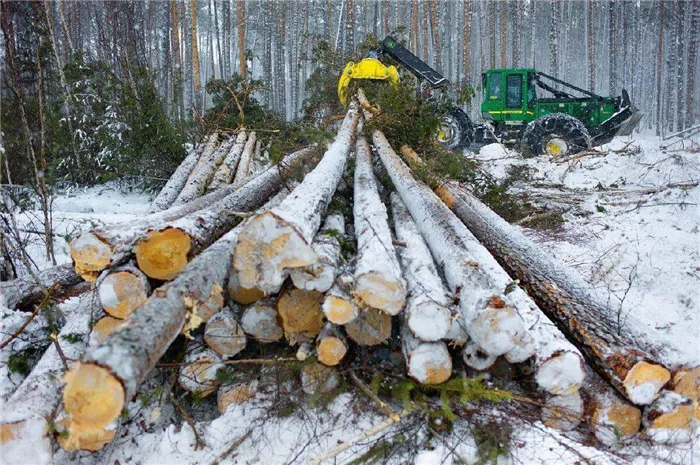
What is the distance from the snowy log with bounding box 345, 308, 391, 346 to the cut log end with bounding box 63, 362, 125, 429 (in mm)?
1509

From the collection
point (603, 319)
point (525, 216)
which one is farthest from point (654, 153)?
point (603, 319)

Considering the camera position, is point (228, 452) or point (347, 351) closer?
point (228, 452)

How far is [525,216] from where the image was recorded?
7.07 m

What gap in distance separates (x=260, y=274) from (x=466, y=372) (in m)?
1.45

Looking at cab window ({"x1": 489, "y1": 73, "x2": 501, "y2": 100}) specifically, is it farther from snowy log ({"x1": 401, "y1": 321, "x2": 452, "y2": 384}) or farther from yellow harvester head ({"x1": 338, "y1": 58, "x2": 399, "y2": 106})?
snowy log ({"x1": 401, "y1": 321, "x2": 452, "y2": 384})

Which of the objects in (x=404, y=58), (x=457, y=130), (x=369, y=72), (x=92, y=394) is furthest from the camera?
(x=457, y=130)

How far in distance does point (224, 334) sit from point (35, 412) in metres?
1.11

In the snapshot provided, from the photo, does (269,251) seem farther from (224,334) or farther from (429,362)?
(429,362)

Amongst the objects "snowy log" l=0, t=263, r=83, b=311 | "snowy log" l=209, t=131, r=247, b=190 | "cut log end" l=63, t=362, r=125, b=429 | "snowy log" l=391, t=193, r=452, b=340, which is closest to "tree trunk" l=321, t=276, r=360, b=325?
"snowy log" l=391, t=193, r=452, b=340

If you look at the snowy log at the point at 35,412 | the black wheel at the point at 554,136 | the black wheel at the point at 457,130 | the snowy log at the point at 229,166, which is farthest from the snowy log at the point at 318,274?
the black wheel at the point at 457,130

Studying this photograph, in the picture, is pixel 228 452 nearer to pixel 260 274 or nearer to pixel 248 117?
pixel 260 274

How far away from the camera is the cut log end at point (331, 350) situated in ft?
9.59

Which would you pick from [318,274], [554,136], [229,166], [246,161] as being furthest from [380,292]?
[554,136]

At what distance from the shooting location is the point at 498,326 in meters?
2.62
